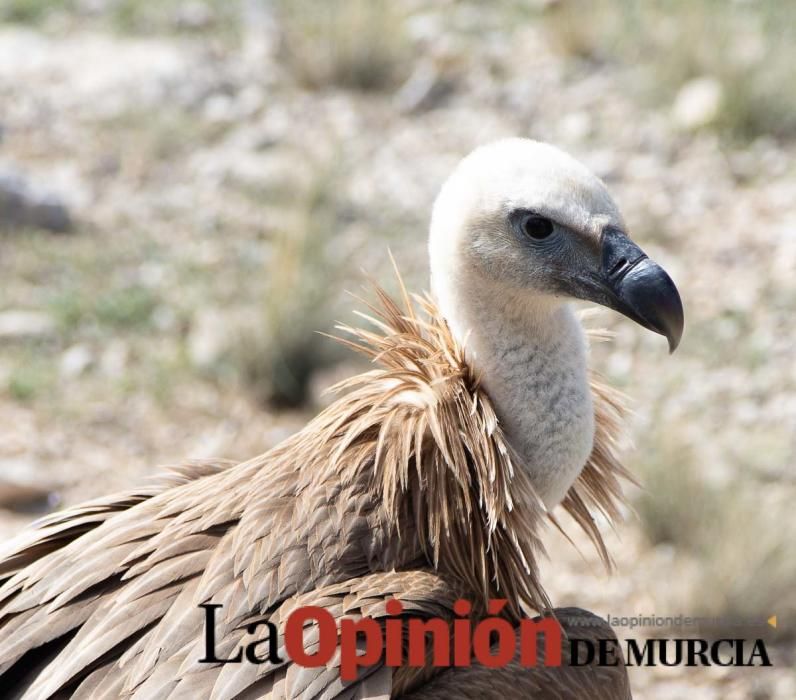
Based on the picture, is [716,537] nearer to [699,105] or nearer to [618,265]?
[618,265]

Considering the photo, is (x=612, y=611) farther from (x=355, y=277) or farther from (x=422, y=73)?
(x=422, y=73)

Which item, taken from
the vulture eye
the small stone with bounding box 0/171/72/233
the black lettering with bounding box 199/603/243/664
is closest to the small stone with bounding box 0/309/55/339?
the small stone with bounding box 0/171/72/233

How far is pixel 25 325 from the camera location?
632 centimetres

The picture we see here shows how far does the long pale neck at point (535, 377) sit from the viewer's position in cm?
300

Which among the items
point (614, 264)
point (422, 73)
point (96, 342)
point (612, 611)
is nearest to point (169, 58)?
point (422, 73)

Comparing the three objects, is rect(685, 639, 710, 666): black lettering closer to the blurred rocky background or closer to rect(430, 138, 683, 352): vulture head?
the blurred rocky background

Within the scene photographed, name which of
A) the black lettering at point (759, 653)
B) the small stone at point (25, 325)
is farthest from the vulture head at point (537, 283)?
the small stone at point (25, 325)

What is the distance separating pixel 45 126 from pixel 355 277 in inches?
118

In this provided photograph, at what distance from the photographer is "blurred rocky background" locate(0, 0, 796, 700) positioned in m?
5.14

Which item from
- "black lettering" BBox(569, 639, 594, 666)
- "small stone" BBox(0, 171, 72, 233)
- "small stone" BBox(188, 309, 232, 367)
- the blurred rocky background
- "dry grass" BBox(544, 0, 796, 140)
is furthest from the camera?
"dry grass" BBox(544, 0, 796, 140)

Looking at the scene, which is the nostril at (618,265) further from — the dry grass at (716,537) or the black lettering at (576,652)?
the dry grass at (716,537)

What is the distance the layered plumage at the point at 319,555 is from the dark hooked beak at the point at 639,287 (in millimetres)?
427

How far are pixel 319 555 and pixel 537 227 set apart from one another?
0.96 m

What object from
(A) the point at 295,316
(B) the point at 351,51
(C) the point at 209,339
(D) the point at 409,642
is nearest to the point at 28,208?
(C) the point at 209,339
